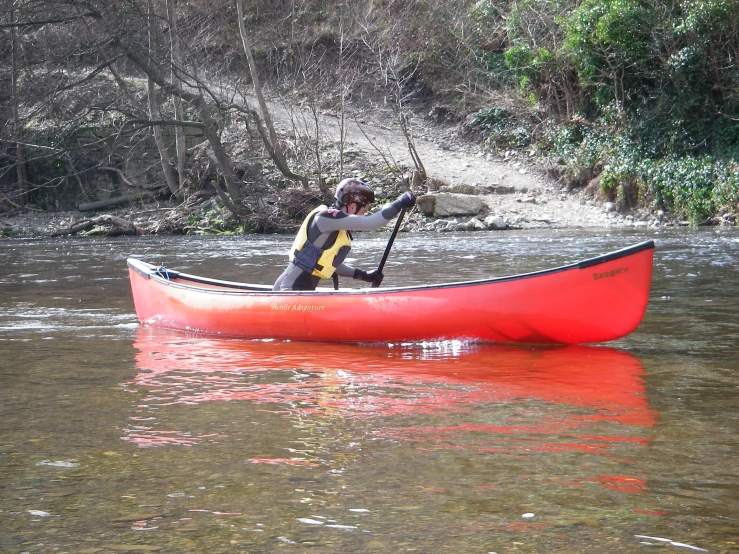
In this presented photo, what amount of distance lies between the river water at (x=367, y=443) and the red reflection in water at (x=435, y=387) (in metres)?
0.02

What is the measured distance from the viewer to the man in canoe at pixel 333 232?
6.50m

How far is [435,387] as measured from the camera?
5121 millimetres

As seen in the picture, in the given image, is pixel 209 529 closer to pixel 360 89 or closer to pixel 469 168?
pixel 469 168

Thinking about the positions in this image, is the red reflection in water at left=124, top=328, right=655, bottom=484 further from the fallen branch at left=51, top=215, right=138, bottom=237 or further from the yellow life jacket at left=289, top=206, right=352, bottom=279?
the fallen branch at left=51, top=215, right=138, bottom=237

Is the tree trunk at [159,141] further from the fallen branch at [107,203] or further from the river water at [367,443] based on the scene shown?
the river water at [367,443]

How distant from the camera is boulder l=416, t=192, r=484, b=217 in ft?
65.0

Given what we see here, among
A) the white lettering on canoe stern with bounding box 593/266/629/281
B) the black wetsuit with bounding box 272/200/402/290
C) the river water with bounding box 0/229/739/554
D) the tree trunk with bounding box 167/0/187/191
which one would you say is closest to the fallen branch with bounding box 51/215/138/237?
the tree trunk with bounding box 167/0/187/191

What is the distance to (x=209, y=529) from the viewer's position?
295cm

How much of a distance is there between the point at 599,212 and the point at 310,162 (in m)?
7.17

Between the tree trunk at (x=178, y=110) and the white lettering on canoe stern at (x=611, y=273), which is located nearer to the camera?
the white lettering on canoe stern at (x=611, y=273)

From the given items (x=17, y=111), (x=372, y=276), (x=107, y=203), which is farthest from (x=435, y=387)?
(x=107, y=203)

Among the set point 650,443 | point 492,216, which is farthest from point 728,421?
point 492,216

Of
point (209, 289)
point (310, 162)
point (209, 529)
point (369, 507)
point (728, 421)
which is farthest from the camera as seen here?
point (310, 162)

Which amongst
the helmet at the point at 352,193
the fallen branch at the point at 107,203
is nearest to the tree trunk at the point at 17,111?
the fallen branch at the point at 107,203
